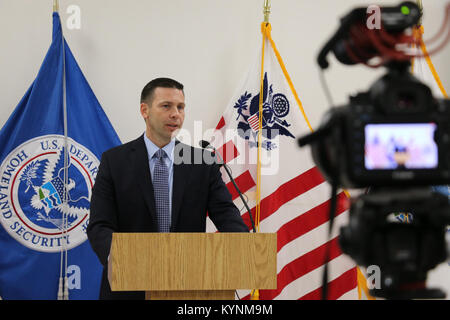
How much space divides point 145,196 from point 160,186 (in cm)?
10

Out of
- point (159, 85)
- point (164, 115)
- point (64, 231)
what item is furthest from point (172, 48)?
point (64, 231)

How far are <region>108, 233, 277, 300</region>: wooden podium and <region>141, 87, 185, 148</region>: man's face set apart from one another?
877mm

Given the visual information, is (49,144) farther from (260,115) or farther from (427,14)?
(427,14)

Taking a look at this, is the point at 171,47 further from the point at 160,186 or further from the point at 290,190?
the point at 160,186

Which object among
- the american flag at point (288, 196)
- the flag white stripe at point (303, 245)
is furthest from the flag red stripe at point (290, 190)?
the flag white stripe at point (303, 245)

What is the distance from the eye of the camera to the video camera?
3.18 ft

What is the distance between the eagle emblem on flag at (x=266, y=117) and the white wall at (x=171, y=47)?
0.26 metres

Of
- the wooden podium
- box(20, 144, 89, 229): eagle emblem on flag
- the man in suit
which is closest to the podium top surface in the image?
the wooden podium

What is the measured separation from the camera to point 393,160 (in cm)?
97

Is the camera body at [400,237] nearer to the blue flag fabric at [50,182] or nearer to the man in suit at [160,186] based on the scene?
the man in suit at [160,186]

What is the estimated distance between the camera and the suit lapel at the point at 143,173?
7.70 feet

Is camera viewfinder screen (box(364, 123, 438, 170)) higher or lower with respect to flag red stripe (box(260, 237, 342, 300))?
lower

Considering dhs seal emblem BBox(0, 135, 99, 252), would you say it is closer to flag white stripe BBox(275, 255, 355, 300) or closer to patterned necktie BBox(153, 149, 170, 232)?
patterned necktie BBox(153, 149, 170, 232)

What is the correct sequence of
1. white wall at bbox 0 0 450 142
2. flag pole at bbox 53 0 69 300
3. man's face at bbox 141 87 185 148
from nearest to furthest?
man's face at bbox 141 87 185 148 → flag pole at bbox 53 0 69 300 → white wall at bbox 0 0 450 142
